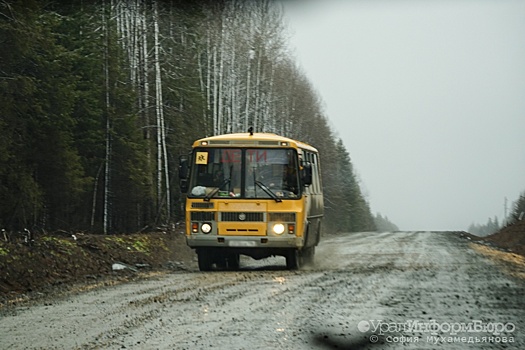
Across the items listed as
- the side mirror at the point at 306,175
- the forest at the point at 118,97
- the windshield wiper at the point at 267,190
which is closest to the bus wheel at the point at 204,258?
the windshield wiper at the point at 267,190

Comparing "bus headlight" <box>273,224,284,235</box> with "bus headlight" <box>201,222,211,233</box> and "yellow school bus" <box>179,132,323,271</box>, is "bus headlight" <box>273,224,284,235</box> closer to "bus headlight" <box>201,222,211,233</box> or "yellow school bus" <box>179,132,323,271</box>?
"yellow school bus" <box>179,132,323,271</box>

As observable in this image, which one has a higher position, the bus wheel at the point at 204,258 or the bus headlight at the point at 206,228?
the bus headlight at the point at 206,228

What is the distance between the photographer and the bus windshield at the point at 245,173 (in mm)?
17469

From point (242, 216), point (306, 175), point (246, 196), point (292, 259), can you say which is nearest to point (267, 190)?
point (246, 196)

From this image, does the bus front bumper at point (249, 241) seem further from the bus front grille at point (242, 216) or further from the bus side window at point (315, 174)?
the bus side window at point (315, 174)

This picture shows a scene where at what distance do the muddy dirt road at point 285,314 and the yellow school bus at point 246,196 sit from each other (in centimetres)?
196

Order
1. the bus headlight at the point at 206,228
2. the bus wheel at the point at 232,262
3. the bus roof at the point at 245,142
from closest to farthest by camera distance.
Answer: the bus headlight at the point at 206,228, the bus roof at the point at 245,142, the bus wheel at the point at 232,262

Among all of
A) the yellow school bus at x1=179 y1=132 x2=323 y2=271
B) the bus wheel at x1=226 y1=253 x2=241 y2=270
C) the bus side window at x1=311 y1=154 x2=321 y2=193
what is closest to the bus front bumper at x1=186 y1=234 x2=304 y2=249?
the yellow school bus at x1=179 y1=132 x2=323 y2=271

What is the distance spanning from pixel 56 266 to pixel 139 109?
17.8m

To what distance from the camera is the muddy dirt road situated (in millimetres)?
8430

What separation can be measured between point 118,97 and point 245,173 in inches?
589

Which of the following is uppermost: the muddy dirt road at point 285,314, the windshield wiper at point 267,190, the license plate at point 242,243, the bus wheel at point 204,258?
the windshield wiper at point 267,190

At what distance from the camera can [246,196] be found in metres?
17.4

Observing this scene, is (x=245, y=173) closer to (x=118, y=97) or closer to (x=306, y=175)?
(x=306, y=175)
